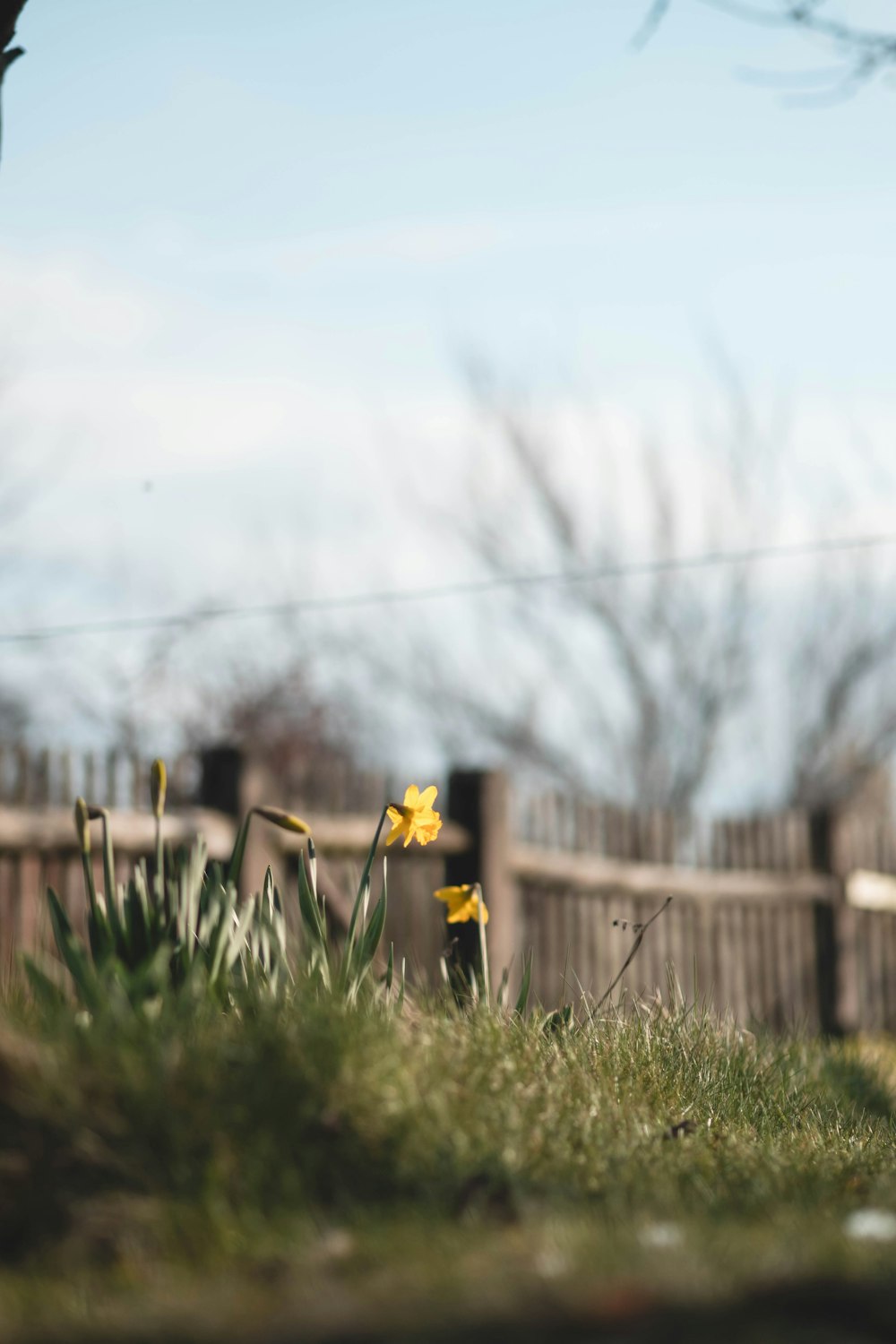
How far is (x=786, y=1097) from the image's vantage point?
3602 mm

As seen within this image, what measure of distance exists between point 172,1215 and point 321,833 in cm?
422

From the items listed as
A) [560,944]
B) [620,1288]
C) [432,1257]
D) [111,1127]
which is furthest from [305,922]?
[560,944]

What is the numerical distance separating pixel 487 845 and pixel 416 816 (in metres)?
3.27

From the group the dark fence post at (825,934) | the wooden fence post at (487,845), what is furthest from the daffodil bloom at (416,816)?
the dark fence post at (825,934)

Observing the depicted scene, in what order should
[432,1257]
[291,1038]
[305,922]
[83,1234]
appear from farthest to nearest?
[305,922] → [291,1038] → [83,1234] → [432,1257]

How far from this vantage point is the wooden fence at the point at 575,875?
565 cm

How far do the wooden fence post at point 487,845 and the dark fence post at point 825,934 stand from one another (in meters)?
3.42

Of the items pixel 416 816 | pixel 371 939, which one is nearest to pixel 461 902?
pixel 416 816

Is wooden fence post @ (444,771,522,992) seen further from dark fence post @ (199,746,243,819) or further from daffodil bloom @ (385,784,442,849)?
daffodil bloom @ (385,784,442,849)

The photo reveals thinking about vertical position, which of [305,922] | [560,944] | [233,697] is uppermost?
[233,697]

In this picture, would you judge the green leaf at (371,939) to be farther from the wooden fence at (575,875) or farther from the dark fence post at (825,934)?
the dark fence post at (825,934)

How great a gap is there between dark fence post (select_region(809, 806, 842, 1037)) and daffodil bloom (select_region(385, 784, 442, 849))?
6.46 m

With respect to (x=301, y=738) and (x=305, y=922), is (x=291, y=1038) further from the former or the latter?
(x=301, y=738)

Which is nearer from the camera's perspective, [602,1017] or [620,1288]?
[620,1288]
